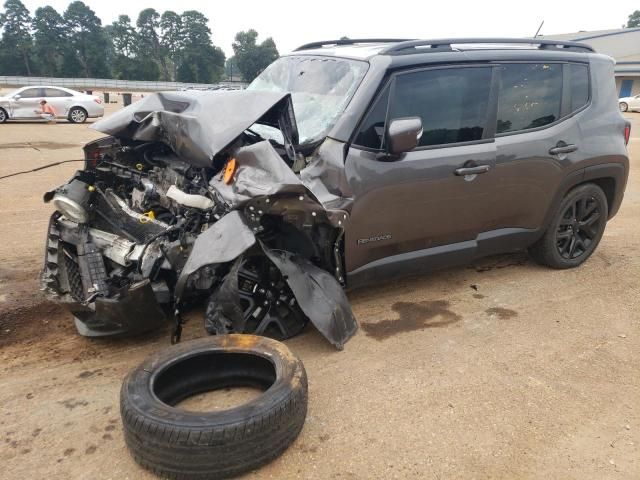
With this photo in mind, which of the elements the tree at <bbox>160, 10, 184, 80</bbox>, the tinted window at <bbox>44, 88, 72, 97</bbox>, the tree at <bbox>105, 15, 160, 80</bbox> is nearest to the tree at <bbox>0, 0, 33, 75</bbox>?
the tree at <bbox>105, 15, 160, 80</bbox>

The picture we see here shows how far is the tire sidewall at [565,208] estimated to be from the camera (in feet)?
16.0

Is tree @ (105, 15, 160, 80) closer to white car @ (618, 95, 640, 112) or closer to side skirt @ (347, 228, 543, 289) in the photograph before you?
white car @ (618, 95, 640, 112)

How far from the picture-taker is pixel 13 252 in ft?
17.3

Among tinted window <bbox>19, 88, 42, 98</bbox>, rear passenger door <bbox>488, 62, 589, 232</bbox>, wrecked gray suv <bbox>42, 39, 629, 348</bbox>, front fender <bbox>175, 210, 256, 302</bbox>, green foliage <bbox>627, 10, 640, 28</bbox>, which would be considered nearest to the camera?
front fender <bbox>175, 210, 256, 302</bbox>

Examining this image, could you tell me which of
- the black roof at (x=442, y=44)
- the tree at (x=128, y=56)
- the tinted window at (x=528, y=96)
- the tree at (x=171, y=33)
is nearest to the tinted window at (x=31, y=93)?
the black roof at (x=442, y=44)

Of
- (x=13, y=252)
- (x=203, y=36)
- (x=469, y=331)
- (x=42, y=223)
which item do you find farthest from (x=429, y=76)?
(x=203, y=36)

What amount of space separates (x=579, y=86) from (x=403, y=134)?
7.52 ft

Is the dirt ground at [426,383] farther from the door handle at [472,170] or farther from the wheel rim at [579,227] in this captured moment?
the door handle at [472,170]

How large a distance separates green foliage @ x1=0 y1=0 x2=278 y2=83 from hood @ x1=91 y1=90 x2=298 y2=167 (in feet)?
178

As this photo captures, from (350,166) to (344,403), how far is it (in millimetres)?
1576

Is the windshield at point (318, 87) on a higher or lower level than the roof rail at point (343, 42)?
lower

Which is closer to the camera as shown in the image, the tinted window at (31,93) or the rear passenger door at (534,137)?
the rear passenger door at (534,137)

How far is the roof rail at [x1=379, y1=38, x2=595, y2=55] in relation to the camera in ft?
13.0

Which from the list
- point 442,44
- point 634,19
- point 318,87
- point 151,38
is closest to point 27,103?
point 318,87
